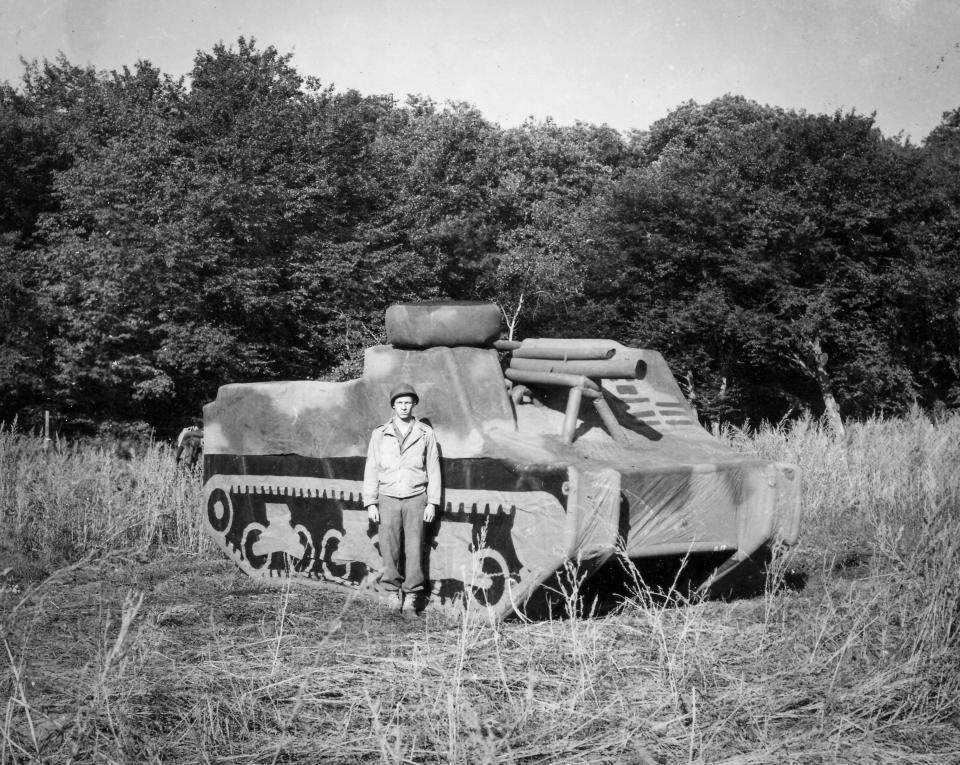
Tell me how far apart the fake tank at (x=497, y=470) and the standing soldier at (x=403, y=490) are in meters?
0.14

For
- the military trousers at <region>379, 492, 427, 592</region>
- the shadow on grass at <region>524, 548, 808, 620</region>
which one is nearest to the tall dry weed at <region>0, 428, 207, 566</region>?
the military trousers at <region>379, 492, 427, 592</region>

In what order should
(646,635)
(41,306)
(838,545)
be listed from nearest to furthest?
(646,635)
(838,545)
(41,306)

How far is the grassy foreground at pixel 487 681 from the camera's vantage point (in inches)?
A: 144

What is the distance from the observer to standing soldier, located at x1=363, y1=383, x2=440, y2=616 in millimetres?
6211

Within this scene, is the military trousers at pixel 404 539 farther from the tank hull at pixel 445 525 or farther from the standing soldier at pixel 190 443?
the standing soldier at pixel 190 443

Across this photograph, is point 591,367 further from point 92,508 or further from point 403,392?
point 92,508

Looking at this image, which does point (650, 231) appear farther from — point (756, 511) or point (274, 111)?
point (756, 511)

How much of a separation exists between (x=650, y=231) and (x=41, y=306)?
1166 centimetres

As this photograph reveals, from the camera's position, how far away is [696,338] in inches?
833

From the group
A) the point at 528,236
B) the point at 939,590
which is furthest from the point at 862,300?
the point at 939,590

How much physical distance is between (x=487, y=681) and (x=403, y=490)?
2.03 m

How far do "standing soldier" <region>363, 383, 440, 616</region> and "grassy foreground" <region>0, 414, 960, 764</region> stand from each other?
10.4 inches

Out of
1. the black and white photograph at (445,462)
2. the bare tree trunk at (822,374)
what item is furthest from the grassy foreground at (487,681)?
the bare tree trunk at (822,374)

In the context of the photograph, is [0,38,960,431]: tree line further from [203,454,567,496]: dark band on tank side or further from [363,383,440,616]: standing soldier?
[363,383,440,616]: standing soldier
